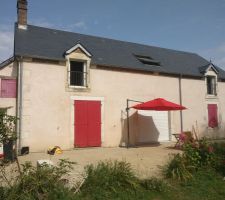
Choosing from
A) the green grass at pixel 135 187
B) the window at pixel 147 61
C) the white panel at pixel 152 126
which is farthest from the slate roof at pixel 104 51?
the green grass at pixel 135 187

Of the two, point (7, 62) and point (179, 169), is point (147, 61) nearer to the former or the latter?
point (7, 62)

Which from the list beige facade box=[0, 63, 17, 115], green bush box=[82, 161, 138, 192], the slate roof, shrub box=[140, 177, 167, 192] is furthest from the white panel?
green bush box=[82, 161, 138, 192]

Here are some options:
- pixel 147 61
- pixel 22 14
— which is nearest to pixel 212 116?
pixel 147 61

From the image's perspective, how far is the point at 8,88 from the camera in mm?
12703

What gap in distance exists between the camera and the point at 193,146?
8.77 m

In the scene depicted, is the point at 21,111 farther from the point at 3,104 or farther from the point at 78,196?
the point at 78,196

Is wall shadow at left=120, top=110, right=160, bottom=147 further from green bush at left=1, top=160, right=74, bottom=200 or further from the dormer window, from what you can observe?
green bush at left=1, top=160, right=74, bottom=200

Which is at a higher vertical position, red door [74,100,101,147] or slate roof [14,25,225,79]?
slate roof [14,25,225,79]

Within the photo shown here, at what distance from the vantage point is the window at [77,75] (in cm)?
1426

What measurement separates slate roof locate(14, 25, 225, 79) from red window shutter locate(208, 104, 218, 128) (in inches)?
90.8

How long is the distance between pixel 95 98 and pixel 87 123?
1322 mm

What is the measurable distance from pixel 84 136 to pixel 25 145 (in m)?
2.85

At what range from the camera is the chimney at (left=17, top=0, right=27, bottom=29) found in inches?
618

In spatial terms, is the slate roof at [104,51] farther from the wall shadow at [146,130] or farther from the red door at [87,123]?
the wall shadow at [146,130]
